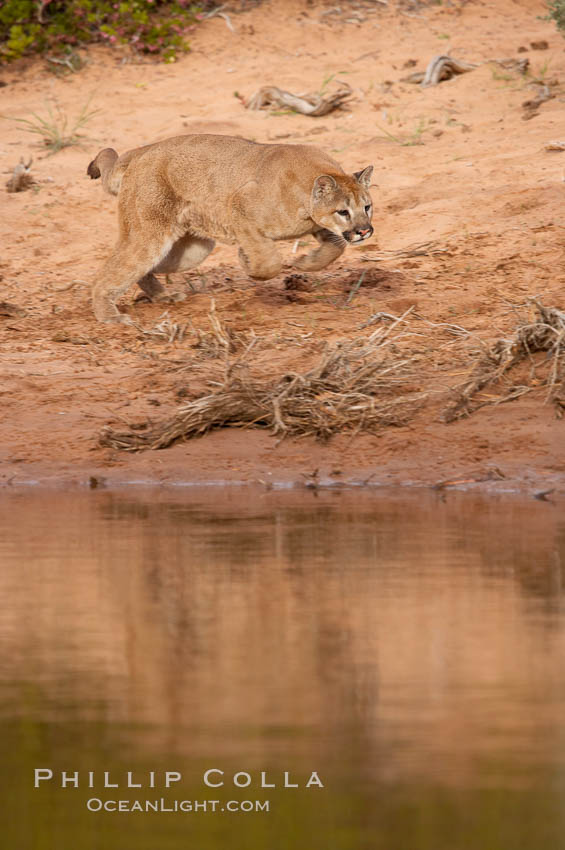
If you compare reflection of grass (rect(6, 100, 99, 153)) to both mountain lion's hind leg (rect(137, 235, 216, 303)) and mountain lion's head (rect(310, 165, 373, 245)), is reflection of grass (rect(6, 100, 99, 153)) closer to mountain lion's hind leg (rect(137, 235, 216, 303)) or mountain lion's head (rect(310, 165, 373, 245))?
mountain lion's hind leg (rect(137, 235, 216, 303))

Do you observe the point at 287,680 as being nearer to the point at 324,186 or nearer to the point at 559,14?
the point at 324,186

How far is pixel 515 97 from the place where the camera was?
1452cm

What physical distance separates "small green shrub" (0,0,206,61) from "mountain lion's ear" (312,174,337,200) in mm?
7291

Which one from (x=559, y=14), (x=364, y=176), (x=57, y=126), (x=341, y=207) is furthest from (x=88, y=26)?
(x=341, y=207)

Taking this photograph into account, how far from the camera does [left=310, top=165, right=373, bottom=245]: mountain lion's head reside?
33.4 ft

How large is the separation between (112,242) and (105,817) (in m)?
9.84

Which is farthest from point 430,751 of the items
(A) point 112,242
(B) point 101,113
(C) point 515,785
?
(B) point 101,113

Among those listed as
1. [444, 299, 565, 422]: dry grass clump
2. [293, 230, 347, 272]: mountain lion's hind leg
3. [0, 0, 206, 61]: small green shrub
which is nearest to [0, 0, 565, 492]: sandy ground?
[444, 299, 565, 422]: dry grass clump

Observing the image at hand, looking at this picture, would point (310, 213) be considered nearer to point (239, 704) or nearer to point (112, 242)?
point (112, 242)

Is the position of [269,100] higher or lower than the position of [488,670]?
lower

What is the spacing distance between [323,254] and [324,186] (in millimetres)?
528

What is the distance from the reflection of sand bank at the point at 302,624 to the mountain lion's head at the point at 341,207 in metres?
3.25

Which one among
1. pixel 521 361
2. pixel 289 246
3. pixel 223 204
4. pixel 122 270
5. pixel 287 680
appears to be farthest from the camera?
pixel 289 246

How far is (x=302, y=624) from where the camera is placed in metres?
4.98
